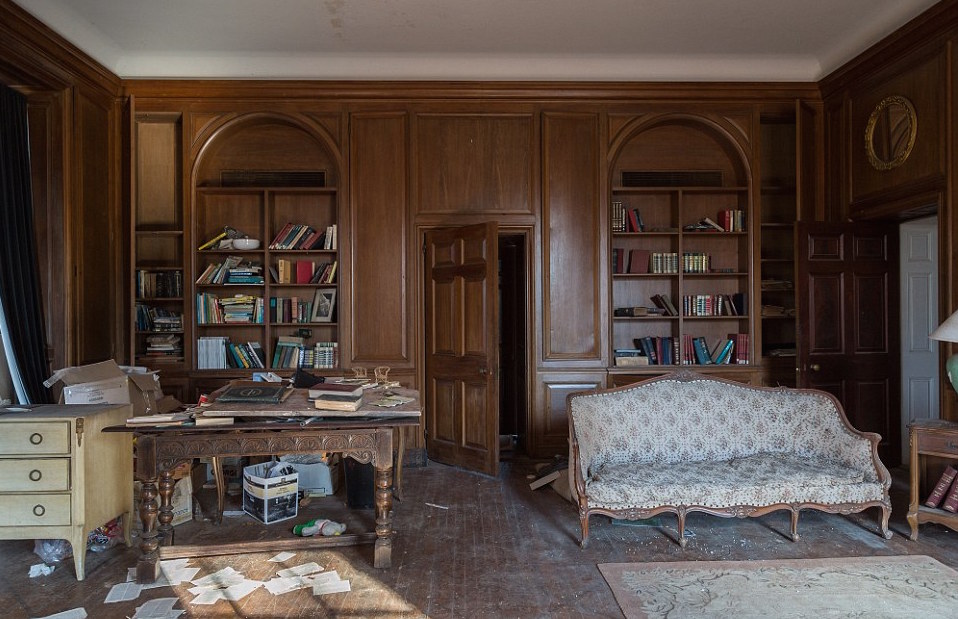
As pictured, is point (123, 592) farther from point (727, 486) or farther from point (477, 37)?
point (477, 37)

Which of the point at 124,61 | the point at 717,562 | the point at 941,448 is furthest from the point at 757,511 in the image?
the point at 124,61

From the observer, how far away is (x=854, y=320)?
521 cm

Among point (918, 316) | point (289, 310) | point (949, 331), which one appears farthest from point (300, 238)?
point (918, 316)

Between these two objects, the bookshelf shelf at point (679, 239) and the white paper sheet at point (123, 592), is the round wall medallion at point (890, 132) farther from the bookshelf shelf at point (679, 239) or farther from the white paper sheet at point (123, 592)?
the white paper sheet at point (123, 592)

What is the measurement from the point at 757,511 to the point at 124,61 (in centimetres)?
621

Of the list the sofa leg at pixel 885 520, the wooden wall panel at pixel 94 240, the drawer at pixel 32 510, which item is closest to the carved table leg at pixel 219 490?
the drawer at pixel 32 510

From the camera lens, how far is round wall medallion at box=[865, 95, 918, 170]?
4.58m

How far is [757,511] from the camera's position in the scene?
3566 millimetres

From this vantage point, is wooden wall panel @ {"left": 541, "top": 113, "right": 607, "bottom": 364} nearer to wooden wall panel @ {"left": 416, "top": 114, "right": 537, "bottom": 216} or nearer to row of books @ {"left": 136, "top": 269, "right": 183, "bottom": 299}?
wooden wall panel @ {"left": 416, "top": 114, "right": 537, "bottom": 216}

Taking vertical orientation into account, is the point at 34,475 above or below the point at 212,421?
below

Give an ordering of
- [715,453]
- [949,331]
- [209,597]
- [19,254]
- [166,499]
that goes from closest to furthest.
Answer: [209,597]
[166,499]
[949,331]
[715,453]
[19,254]

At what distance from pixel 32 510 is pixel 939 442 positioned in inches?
200

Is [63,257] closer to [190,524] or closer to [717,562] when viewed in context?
[190,524]

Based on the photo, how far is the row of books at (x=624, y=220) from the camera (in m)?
5.69
